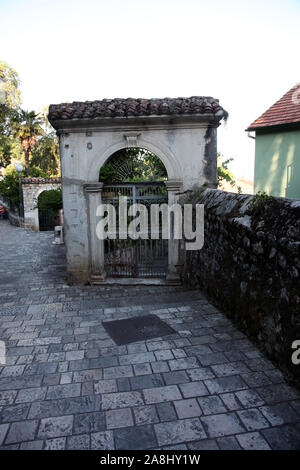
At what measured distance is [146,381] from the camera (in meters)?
3.31

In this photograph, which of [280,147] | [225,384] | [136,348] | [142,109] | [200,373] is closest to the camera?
[225,384]

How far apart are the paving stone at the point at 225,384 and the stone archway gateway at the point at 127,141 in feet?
13.1

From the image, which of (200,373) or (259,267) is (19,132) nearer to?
(259,267)

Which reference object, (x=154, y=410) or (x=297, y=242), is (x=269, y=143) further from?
(x=154, y=410)

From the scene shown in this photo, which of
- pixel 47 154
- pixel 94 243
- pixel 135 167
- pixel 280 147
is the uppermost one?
pixel 47 154

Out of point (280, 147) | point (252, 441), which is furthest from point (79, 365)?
point (280, 147)

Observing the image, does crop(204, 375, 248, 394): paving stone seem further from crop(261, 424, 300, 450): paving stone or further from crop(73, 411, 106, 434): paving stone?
crop(73, 411, 106, 434): paving stone

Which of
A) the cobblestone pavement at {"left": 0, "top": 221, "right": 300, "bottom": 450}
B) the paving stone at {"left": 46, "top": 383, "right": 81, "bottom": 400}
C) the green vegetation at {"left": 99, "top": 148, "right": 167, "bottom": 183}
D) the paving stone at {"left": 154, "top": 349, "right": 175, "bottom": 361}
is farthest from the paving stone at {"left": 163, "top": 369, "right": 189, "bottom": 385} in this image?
the green vegetation at {"left": 99, "top": 148, "right": 167, "bottom": 183}

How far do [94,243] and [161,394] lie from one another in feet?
15.0

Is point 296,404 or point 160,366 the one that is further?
point 160,366

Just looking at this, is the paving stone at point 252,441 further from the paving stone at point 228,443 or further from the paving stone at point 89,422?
the paving stone at point 89,422

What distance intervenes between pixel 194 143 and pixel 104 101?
2.20 m

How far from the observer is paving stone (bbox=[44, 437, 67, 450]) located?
2.46m

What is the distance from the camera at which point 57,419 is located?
278 cm
